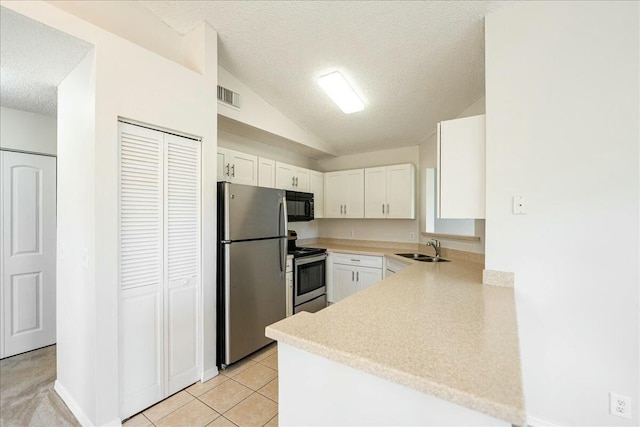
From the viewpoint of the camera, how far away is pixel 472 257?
110 inches

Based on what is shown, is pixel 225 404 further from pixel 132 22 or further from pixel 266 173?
pixel 132 22

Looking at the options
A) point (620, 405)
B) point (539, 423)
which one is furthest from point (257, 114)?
point (620, 405)

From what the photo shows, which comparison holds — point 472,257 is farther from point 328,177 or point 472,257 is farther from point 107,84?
point 107,84

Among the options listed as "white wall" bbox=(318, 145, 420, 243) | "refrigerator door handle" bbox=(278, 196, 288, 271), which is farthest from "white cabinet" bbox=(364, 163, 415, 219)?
"refrigerator door handle" bbox=(278, 196, 288, 271)

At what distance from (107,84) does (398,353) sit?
2.19 m

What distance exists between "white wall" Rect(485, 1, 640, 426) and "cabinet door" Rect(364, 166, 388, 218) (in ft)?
6.98

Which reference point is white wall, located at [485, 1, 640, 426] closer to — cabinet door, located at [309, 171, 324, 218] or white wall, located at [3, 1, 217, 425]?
white wall, located at [3, 1, 217, 425]

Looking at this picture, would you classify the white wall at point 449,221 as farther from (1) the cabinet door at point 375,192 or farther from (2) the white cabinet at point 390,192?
(1) the cabinet door at point 375,192

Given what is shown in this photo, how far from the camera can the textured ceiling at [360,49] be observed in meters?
1.97

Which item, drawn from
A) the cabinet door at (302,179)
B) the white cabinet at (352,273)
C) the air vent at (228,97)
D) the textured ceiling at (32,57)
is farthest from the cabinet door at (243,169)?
the white cabinet at (352,273)

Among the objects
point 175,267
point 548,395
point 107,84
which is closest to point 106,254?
point 175,267

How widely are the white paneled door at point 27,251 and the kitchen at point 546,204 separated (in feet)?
4.39

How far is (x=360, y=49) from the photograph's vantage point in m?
2.31

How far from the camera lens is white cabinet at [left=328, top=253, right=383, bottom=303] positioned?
3.68 m
